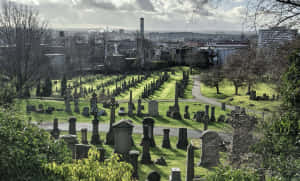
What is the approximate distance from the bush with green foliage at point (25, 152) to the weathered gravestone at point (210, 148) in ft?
25.8

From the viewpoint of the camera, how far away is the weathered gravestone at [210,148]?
489 inches

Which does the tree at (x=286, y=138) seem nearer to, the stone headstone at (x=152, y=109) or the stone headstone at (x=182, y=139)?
the stone headstone at (x=182, y=139)

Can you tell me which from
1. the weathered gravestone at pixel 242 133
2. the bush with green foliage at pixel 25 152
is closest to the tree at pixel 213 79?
the weathered gravestone at pixel 242 133

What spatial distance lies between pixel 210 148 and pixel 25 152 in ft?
29.9

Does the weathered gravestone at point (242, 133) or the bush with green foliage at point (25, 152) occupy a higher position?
the bush with green foliage at point (25, 152)

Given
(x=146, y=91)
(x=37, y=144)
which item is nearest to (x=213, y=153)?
(x=37, y=144)

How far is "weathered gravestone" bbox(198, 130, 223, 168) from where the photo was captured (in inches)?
489

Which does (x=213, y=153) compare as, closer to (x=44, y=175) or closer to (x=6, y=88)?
(x=44, y=175)

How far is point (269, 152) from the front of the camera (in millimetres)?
6164

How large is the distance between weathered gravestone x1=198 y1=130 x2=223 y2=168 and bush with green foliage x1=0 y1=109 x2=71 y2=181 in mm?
7873

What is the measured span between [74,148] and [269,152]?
6.77 metres

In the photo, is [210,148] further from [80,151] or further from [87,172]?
[87,172]

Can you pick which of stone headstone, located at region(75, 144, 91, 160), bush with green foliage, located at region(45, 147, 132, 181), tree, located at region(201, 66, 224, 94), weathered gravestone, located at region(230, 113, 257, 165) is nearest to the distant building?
bush with green foliage, located at region(45, 147, 132, 181)

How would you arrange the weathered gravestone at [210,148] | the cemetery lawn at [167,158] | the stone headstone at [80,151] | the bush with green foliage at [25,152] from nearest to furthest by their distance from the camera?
the bush with green foliage at [25,152], the stone headstone at [80,151], the cemetery lawn at [167,158], the weathered gravestone at [210,148]
